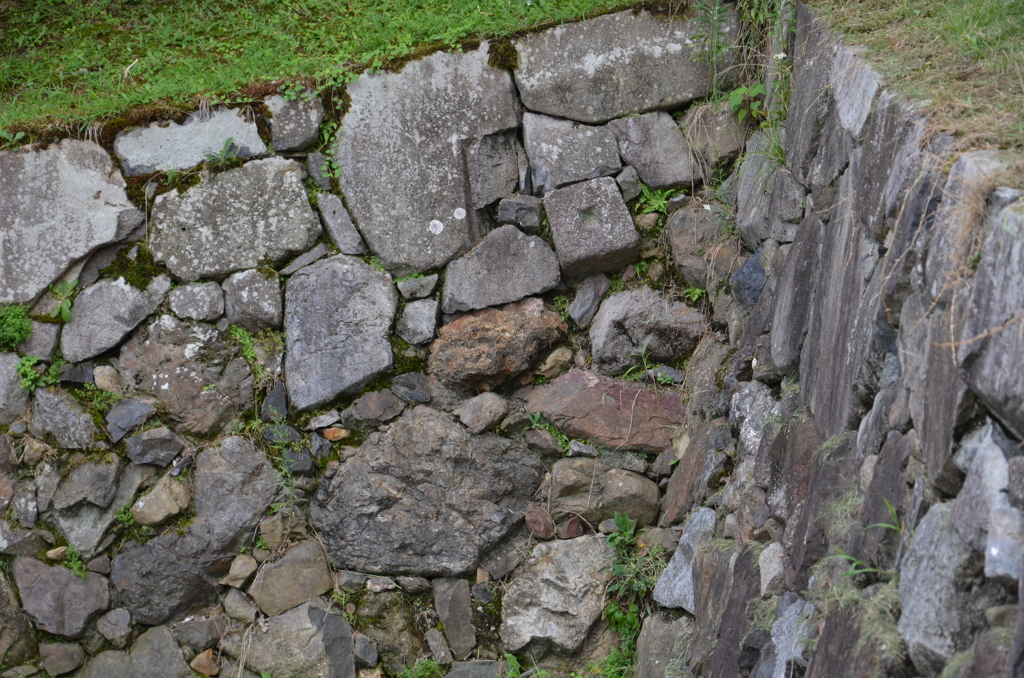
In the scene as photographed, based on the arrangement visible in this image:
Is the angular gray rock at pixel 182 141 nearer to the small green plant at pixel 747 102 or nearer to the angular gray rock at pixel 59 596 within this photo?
the angular gray rock at pixel 59 596

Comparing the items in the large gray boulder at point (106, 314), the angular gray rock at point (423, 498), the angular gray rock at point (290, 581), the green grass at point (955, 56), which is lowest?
the angular gray rock at point (290, 581)

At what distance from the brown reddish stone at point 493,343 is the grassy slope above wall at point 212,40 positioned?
1188 millimetres

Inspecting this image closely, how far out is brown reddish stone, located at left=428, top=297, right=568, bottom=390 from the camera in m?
3.62

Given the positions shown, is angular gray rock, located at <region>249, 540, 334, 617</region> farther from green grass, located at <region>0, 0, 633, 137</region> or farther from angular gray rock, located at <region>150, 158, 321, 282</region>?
green grass, located at <region>0, 0, 633, 137</region>

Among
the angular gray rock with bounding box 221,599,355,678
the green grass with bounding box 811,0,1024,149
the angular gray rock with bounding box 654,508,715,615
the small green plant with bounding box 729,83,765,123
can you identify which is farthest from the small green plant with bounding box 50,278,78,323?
the green grass with bounding box 811,0,1024,149

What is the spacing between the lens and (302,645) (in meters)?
3.42

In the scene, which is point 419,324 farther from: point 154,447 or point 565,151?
point 154,447

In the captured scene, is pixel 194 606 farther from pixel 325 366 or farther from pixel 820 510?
pixel 820 510

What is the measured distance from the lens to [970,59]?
2145 millimetres

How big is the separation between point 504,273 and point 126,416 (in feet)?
5.59

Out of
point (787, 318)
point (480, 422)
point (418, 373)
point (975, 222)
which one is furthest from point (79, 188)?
point (975, 222)

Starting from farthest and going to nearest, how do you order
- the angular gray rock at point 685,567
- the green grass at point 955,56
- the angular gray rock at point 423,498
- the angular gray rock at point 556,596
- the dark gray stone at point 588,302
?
the dark gray stone at point 588,302
the angular gray rock at point 423,498
the angular gray rock at point 556,596
the angular gray rock at point 685,567
the green grass at point 955,56

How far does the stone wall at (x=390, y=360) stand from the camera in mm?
3426

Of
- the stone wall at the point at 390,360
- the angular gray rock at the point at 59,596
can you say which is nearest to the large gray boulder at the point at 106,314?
the stone wall at the point at 390,360
